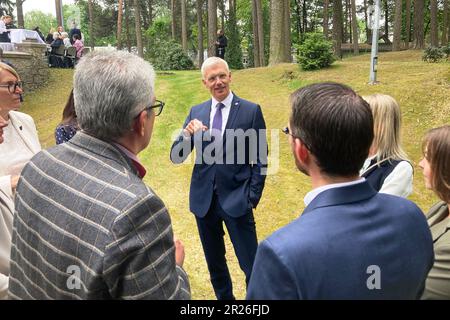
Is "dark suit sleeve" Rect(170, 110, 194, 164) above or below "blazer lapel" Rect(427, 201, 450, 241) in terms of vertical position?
above

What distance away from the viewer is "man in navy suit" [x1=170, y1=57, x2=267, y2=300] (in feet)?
12.3

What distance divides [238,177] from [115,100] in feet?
7.39

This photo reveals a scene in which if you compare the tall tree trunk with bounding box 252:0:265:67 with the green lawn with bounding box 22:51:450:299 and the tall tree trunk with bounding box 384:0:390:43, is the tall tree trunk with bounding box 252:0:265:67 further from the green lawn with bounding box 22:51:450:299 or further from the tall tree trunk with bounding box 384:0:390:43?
the tall tree trunk with bounding box 384:0:390:43

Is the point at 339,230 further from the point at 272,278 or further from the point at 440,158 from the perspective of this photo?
the point at 440,158

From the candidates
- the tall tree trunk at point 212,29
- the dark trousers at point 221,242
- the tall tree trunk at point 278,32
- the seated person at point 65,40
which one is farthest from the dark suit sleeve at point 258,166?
the seated person at point 65,40

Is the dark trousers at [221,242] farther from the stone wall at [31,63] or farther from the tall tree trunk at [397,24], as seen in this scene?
the tall tree trunk at [397,24]

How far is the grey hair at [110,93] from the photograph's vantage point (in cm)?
164

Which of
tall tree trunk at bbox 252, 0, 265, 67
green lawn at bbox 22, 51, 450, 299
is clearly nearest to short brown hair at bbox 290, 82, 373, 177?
green lawn at bbox 22, 51, 450, 299

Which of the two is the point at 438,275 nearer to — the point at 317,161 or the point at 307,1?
the point at 317,161

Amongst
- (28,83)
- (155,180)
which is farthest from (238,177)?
(28,83)

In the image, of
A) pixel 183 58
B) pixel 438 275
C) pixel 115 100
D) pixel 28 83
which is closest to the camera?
pixel 115 100

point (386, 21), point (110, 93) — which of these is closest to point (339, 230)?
point (110, 93)

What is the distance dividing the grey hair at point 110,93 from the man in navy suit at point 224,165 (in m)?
1.95

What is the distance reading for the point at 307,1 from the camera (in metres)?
39.7
